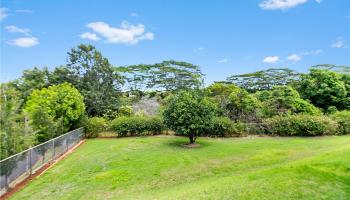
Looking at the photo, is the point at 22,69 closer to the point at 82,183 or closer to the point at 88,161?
the point at 88,161

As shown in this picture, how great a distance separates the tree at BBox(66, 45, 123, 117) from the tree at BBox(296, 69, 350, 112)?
1688 cm

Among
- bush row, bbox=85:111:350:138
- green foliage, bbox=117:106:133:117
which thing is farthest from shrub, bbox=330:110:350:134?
green foliage, bbox=117:106:133:117

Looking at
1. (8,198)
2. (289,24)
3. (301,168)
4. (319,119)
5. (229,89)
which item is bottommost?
(8,198)

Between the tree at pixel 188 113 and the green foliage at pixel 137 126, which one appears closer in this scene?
the tree at pixel 188 113

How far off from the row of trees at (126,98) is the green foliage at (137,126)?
1.79m

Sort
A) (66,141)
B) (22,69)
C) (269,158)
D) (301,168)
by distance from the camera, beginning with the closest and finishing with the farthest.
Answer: (301,168) → (269,158) → (66,141) → (22,69)

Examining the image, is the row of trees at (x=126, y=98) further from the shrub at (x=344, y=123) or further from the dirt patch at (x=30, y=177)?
the shrub at (x=344, y=123)

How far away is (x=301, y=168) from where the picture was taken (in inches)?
306

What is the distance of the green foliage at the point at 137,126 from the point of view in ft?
56.1

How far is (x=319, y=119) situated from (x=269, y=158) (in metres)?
7.77

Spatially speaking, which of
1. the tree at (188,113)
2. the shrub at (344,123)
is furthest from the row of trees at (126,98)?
the shrub at (344,123)

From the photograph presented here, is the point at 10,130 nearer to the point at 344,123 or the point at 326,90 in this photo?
the point at 344,123

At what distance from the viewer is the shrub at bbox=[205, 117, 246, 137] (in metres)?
16.1

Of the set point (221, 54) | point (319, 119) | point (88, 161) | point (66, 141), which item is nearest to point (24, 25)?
point (66, 141)
